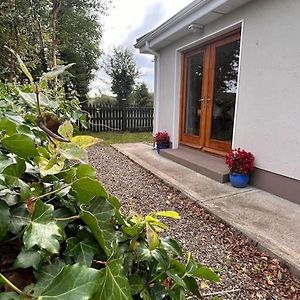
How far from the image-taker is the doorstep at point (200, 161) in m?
3.72

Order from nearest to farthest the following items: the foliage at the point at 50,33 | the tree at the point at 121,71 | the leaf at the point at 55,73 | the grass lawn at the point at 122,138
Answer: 1. the leaf at the point at 55,73
2. the foliage at the point at 50,33
3. the grass lawn at the point at 122,138
4. the tree at the point at 121,71

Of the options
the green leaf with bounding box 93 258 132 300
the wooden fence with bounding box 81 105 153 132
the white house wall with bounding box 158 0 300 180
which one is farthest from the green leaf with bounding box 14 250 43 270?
the wooden fence with bounding box 81 105 153 132

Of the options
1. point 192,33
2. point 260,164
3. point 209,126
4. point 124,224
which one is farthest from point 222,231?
point 192,33

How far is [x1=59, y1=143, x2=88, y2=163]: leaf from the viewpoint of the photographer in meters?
0.52

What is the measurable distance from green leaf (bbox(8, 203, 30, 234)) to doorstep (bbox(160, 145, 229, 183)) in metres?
3.43

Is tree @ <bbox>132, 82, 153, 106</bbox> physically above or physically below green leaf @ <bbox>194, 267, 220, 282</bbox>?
above

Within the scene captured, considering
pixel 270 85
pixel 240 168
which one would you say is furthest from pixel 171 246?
pixel 270 85

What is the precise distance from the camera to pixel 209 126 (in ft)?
15.1

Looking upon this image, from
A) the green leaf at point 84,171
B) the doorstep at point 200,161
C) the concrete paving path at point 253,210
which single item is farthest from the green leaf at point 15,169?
the doorstep at point 200,161

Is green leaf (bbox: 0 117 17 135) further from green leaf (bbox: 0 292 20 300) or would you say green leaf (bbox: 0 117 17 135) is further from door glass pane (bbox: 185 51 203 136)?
door glass pane (bbox: 185 51 203 136)

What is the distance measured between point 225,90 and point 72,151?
4088 millimetres

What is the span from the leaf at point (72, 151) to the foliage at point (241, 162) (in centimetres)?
317

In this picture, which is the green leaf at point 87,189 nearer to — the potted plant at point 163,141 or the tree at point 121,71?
the potted plant at point 163,141

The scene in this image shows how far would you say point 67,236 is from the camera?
0.49m
